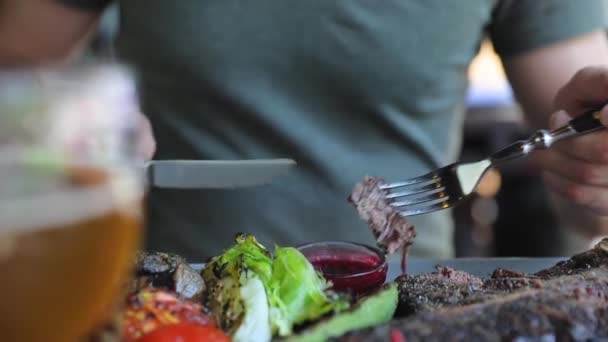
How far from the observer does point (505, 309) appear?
72 centimetres

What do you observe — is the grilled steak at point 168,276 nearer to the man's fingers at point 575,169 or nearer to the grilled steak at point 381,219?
the grilled steak at point 381,219

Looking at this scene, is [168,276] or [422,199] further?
[422,199]

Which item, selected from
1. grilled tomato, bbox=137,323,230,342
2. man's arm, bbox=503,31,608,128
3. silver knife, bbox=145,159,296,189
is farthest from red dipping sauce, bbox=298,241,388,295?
man's arm, bbox=503,31,608,128

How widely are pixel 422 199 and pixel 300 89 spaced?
51 cm

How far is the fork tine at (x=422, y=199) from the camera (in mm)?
1102

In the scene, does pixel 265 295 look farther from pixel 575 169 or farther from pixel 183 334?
pixel 575 169

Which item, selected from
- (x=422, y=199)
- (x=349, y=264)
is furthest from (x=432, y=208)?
(x=349, y=264)

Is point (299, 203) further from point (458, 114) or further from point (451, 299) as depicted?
point (451, 299)

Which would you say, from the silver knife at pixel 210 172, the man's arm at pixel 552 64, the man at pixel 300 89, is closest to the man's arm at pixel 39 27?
the man at pixel 300 89

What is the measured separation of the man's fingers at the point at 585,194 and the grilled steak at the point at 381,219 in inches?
16.5

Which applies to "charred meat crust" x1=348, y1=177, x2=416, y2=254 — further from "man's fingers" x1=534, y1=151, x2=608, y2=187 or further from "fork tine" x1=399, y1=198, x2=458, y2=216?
"man's fingers" x1=534, y1=151, x2=608, y2=187

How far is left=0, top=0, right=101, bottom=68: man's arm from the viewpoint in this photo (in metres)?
1.67

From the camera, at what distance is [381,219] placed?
1.05 m

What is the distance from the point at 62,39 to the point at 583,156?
122 centimetres
